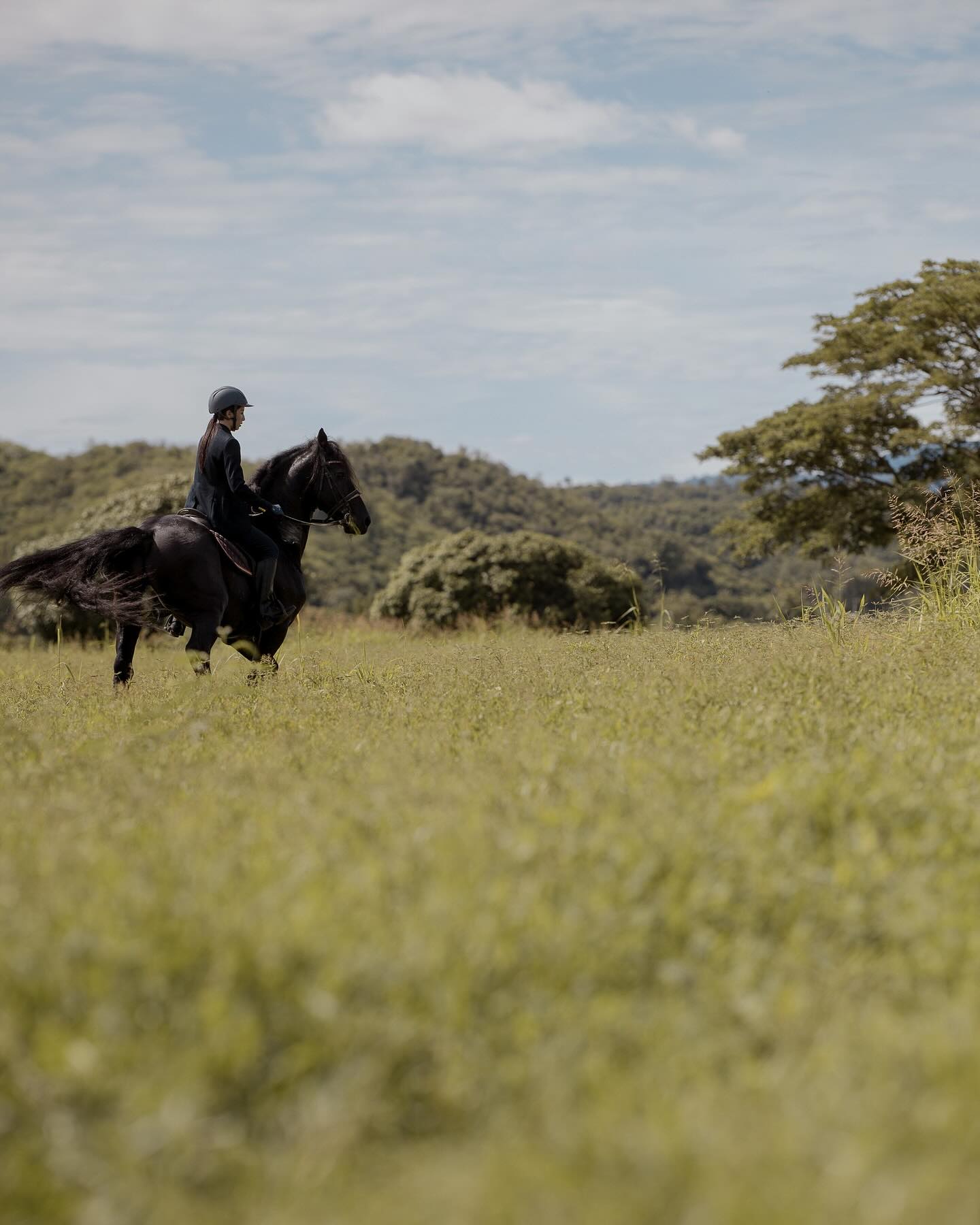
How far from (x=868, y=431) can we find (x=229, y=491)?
2362 centimetres

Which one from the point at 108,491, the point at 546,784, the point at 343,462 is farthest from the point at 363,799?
the point at 108,491

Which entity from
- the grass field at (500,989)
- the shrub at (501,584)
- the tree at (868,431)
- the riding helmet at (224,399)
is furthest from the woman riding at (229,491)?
the tree at (868,431)

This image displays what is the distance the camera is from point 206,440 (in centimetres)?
1090

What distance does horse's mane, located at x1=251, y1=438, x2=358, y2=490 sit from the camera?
11828 millimetres

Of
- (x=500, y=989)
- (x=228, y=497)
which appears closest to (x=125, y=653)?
(x=228, y=497)

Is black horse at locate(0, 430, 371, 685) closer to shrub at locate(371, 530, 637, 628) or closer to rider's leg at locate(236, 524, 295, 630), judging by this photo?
rider's leg at locate(236, 524, 295, 630)

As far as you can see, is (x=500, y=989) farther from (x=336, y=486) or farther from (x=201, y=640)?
(x=336, y=486)

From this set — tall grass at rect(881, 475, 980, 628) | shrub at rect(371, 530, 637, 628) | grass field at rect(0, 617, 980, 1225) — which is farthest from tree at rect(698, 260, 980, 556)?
grass field at rect(0, 617, 980, 1225)

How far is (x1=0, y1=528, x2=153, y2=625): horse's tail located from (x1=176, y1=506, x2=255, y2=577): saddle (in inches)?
26.2

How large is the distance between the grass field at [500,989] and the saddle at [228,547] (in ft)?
16.1

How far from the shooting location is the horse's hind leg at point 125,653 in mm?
10633

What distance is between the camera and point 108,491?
6003 cm

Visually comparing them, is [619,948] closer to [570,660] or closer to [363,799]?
[363,799]

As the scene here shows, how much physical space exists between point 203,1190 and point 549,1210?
864 mm
